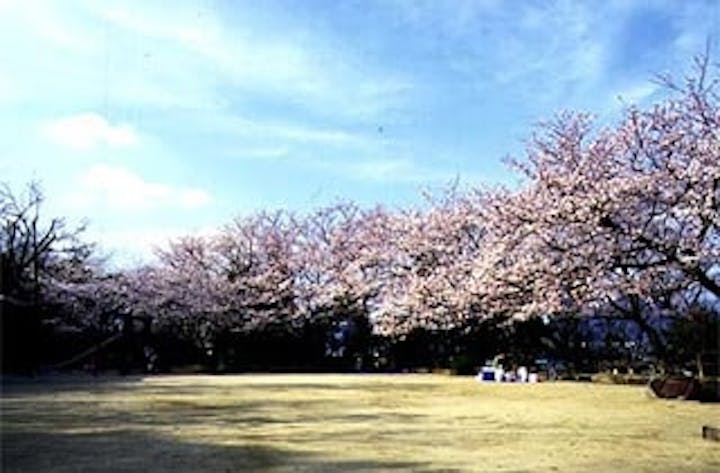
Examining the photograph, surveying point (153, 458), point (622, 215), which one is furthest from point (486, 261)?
point (153, 458)

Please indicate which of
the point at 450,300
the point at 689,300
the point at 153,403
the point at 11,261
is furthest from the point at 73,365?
the point at 689,300

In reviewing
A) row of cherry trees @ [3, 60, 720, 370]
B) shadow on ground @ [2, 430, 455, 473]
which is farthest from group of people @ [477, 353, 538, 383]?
shadow on ground @ [2, 430, 455, 473]

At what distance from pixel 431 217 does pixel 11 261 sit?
41.0 feet

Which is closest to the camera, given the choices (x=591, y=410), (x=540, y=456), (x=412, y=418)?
(x=540, y=456)

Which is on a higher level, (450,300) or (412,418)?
(450,300)

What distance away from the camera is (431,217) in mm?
26328

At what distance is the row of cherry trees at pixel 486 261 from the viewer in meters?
12.1

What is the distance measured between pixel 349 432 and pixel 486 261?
26.3 feet

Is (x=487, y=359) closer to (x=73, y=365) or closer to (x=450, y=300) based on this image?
(x=450, y=300)

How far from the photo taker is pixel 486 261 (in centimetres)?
1582

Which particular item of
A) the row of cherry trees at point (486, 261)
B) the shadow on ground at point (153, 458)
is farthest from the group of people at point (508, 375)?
the shadow on ground at point (153, 458)

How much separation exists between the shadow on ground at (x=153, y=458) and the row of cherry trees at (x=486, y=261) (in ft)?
21.8

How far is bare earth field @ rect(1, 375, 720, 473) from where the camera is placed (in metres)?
6.34

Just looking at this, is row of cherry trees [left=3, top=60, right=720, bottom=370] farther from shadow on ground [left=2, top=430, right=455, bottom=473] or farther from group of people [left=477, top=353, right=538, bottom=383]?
shadow on ground [left=2, top=430, right=455, bottom=473]
